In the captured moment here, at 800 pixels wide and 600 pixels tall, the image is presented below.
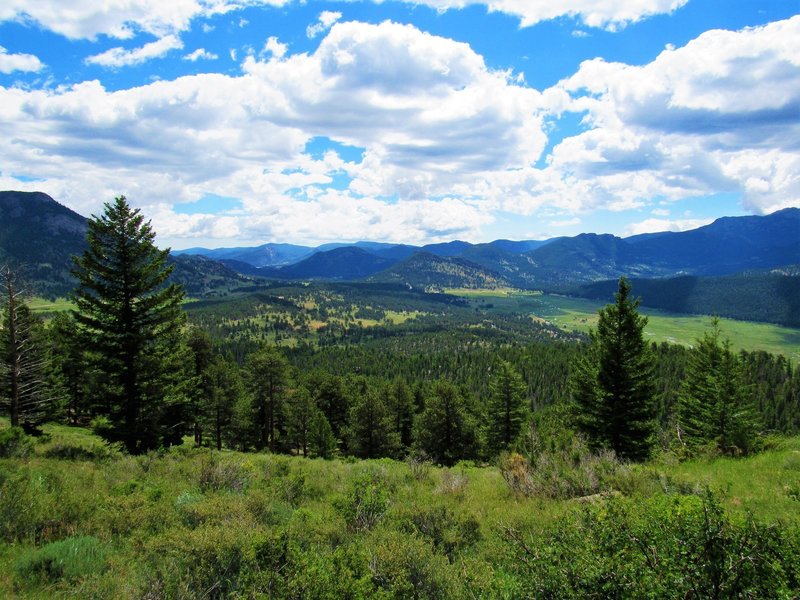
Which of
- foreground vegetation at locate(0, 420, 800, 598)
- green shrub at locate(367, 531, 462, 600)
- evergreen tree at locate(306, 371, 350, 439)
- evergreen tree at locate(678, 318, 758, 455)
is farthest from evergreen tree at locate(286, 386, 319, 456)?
green shrub at locate(367, 531, 462, 600)

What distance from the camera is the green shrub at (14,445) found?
43.7ft

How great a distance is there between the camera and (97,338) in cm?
1983

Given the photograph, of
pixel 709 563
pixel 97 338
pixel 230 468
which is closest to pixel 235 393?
pixel 97 338

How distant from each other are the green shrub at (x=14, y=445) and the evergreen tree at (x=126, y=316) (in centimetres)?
549

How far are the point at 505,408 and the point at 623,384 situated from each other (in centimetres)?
1843

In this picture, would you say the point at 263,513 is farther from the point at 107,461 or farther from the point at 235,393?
the point at 235,393

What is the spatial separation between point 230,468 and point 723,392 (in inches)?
1232

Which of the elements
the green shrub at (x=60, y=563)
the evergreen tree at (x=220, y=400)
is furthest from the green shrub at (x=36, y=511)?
the evergreen tree at (x=220, y=400)

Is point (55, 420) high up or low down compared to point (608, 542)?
down

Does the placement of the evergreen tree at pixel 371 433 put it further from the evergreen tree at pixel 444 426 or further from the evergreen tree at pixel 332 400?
the evergreen tree at pixel 332 400

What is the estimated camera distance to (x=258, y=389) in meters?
44.1

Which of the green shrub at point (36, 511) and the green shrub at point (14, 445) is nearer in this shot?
the green shrub at point (36, 511)

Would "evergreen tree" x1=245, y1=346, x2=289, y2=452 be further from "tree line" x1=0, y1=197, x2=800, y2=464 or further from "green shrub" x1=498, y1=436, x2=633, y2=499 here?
"green shrub" x1=498, y1=436, x2=633, y2=499

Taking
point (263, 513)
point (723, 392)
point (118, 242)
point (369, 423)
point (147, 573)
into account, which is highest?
point (118, 242)
